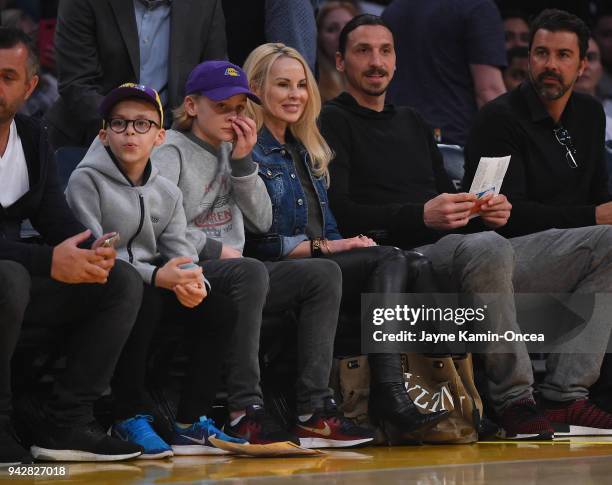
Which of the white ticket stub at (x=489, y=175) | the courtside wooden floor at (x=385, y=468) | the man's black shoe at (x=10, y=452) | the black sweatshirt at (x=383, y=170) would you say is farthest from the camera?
the black sweatshirt at (x=383, y=170)

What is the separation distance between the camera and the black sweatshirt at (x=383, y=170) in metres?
5.86

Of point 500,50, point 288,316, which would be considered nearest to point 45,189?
point 288,316

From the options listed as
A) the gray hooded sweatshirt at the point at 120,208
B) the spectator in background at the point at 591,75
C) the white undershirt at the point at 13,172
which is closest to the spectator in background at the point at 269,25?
the gray hooded sweatshirt at the point at 120,208

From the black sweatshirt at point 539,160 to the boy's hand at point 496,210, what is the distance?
0.22 metres

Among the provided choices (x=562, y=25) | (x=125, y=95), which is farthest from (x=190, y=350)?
(x=562, y=25)

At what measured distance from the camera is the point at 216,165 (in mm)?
5367

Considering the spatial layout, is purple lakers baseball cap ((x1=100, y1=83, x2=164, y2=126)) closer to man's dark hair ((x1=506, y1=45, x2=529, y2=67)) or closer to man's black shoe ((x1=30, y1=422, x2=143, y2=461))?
man's black shoe ((x1=30, y1=422, x2=143, y2=461))

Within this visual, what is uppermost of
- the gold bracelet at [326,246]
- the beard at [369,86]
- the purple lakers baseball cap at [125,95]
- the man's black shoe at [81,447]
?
the beard at [369,86]

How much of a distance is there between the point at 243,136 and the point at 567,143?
182cm

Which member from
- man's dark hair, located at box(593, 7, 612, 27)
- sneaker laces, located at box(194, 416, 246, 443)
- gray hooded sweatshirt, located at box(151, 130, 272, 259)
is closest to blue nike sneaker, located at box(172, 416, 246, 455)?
sneaker laces, located at box(194, 416, 246, 443)

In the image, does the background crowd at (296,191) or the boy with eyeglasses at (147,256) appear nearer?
the boy with eyeglasses at (147,256)

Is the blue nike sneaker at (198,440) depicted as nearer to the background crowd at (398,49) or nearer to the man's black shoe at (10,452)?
the man's black shoe at (10,452)

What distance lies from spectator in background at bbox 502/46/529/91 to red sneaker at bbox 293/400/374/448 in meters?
3.85

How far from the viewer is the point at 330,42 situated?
784 centimetres
